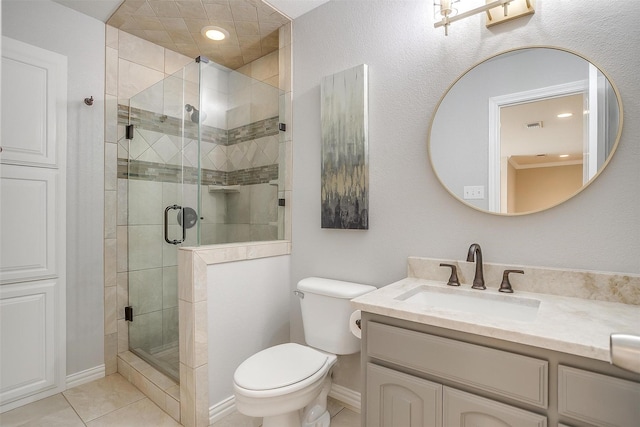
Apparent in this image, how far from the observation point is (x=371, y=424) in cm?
130

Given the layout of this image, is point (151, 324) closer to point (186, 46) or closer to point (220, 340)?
point (220, 340)

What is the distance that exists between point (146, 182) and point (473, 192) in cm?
214

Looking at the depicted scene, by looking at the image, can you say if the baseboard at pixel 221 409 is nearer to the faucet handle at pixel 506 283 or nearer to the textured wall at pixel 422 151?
the textured wall at pixel 422 151

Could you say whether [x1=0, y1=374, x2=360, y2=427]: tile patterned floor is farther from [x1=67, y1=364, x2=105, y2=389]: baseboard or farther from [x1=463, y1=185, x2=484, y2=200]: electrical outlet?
[x1=463, y1=185, x2=484, y2=200]: electrical outlet

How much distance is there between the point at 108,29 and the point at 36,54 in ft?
1.81

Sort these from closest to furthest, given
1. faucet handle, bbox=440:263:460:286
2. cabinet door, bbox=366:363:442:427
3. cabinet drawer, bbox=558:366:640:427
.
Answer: cabinet drawer, bbox=558:366:640:427 → cabinet door, bbox=366:363:442:427 → faucet handle, bbox=440:263:460:286

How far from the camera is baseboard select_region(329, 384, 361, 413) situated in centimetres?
197

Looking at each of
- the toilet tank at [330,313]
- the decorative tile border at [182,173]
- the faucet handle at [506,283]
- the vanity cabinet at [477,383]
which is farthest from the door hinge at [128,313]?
the faucet handle at [506,283]

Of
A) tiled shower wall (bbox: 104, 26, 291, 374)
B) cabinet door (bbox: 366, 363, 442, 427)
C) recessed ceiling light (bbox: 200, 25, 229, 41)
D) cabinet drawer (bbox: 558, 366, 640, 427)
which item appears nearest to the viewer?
cabinet drawer (bbox: 558, 366, 640, 427)

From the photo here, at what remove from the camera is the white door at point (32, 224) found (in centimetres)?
192

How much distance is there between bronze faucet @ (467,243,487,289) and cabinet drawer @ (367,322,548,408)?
0.47m

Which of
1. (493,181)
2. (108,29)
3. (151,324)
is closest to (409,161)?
(493,181)

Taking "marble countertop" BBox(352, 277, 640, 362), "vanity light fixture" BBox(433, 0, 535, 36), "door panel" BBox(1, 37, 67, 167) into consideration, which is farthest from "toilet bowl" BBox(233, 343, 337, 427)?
"door panel" BBox(1, 37, 67, 167)

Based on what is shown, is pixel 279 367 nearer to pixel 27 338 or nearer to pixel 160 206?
pixel 160 206
